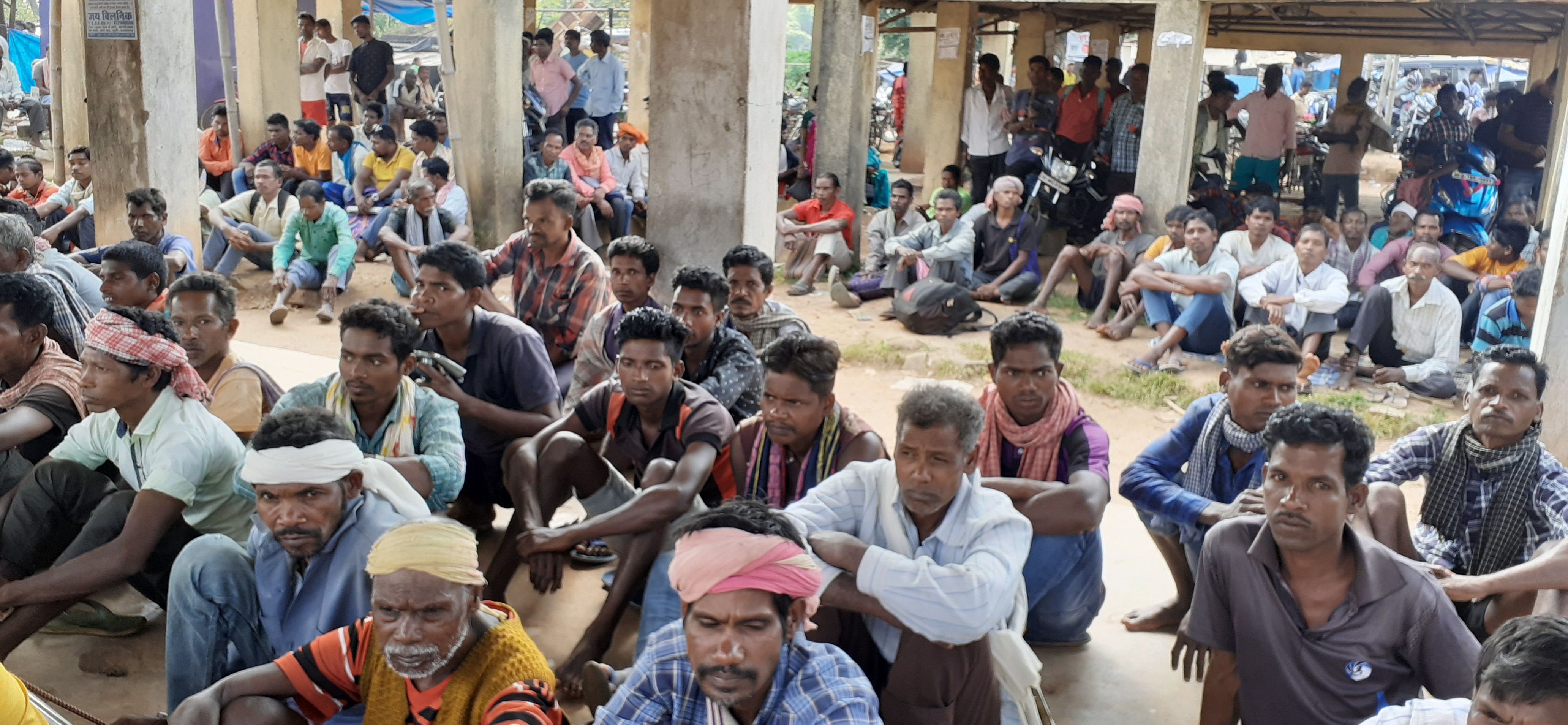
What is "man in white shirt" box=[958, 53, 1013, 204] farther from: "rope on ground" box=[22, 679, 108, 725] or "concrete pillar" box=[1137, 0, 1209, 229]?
"rope on ground" box=[22, 679, 108, 725]

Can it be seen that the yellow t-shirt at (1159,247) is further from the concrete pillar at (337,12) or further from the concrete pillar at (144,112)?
the concrete pillar at (337,12)

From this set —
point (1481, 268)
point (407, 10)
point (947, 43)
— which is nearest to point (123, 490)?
point (1481, 268)

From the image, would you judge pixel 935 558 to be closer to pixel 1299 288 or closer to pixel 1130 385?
pixel 1130 385

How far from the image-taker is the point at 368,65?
1408cm

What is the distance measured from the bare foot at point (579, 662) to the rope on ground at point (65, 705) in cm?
113

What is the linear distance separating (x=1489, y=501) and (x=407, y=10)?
2136cm

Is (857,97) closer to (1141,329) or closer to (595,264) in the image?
(1141,329)

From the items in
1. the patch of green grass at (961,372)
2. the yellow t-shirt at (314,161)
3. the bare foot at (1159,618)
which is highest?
the yellow t-shirt at (314,161)

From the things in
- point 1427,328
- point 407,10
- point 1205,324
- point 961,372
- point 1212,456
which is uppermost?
point 407,10

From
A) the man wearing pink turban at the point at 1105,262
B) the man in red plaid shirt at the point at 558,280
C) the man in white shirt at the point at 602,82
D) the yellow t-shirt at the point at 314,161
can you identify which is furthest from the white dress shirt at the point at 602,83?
the man in red plaid shirt at the point at 558,280

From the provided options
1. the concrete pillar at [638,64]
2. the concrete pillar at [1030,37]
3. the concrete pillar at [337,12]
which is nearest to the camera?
the concrete pillar at [1030,37]

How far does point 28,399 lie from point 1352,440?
375 centimetres

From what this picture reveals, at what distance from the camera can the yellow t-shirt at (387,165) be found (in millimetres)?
10641

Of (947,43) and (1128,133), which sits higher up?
(947,43)
